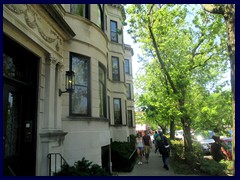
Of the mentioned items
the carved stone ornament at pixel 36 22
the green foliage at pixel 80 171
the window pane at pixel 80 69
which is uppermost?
the carved stone ornament at pixel 36 22

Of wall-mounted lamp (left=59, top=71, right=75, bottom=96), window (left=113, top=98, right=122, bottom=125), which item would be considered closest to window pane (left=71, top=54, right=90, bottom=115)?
wall-mounted lamp (left=59, top=71, right=75, bottom=96)

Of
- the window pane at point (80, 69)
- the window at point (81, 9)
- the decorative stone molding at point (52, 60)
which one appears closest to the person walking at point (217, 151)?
the window pane at point (80, 69)

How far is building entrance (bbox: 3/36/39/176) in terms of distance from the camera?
4895 millimetres

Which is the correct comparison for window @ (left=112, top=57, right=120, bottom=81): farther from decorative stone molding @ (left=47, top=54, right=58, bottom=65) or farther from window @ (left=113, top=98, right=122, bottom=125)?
decorative stone molding @ (left=47, top=54, right=58, bottom=65)

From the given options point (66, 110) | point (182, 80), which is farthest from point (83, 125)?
point (182, 80)

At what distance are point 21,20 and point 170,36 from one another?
8.57m

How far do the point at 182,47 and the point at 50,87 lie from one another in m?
8.50

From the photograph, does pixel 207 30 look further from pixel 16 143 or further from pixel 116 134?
pixel 16 143

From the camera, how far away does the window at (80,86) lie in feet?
23.6

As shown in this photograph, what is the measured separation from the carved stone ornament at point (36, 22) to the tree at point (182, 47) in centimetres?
430

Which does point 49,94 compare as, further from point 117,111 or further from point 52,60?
point 117,111

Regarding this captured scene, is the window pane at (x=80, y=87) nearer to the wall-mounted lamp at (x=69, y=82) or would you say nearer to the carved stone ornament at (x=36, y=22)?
the wall-mounted lamp at (x=69, y=82)

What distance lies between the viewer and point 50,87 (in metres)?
5.94

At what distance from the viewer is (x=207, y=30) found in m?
11.2
